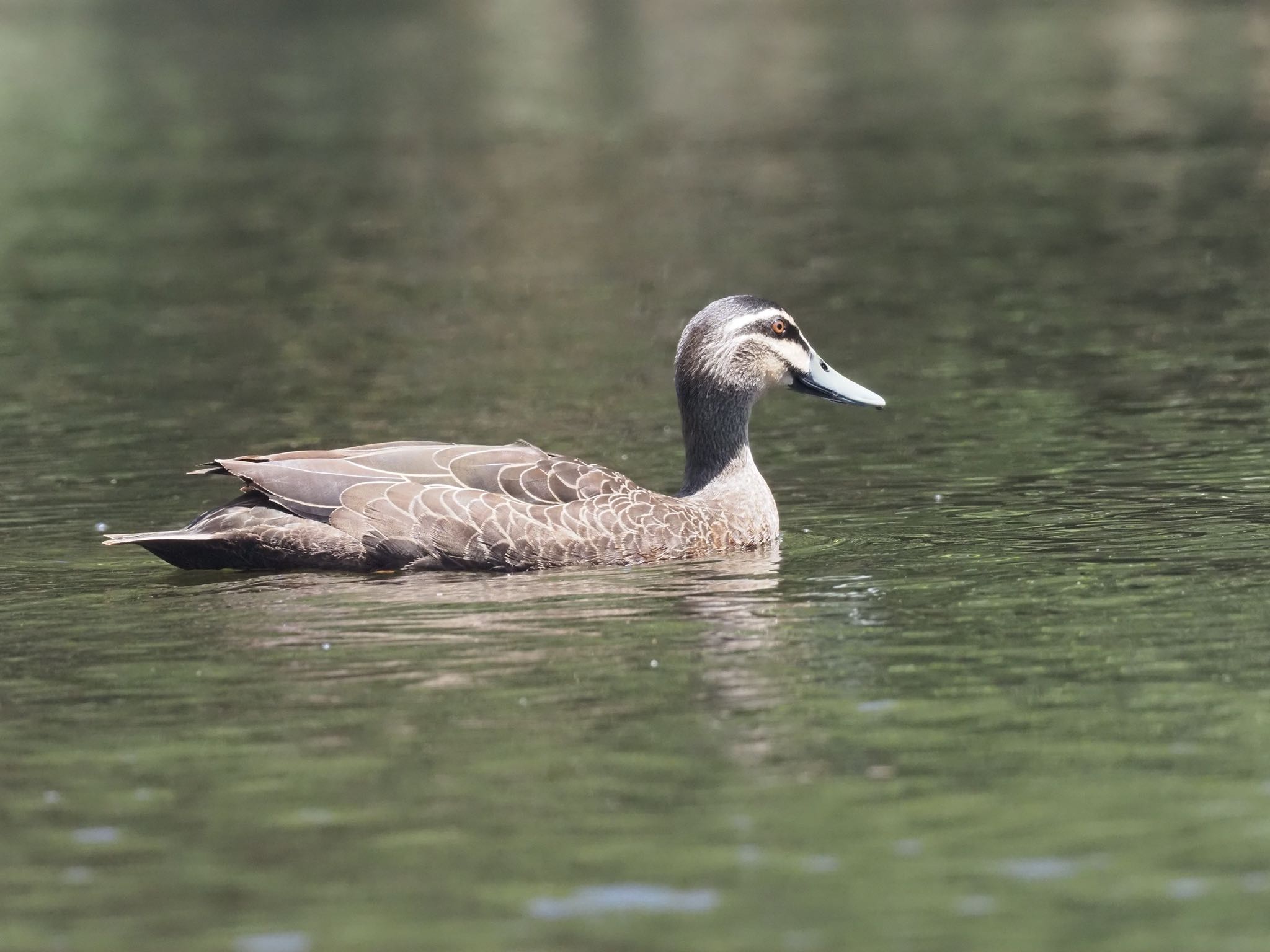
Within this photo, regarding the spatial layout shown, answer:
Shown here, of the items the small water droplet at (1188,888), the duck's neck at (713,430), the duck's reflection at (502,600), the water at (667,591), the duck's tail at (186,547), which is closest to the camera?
the small water droplet at (1188,888)

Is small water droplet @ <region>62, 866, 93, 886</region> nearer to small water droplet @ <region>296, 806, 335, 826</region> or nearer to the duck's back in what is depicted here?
small water droplet @ <region>296, 806, 335, 826</region>

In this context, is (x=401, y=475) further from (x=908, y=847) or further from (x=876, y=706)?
(x=908, y=847)

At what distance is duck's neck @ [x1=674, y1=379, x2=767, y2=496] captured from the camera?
49.5 feet

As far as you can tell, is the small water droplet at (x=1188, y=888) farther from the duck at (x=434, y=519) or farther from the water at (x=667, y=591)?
the duck at (x=434, y=519)

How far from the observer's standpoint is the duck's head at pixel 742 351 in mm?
15141

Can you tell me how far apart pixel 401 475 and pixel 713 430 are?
7.60 ft

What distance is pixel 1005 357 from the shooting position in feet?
72.2

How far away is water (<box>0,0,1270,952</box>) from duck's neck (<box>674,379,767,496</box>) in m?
0.82

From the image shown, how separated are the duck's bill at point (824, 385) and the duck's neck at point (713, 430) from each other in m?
0.38

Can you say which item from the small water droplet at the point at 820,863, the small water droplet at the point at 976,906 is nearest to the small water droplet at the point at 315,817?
the small water droplet at the point at 820,863

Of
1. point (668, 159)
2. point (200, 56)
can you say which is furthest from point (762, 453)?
point (200, 56)

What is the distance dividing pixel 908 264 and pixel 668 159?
14838 millimetres

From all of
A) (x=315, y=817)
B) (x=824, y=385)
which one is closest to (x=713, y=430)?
(x=824, y=385)

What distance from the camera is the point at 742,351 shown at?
15195 mm
